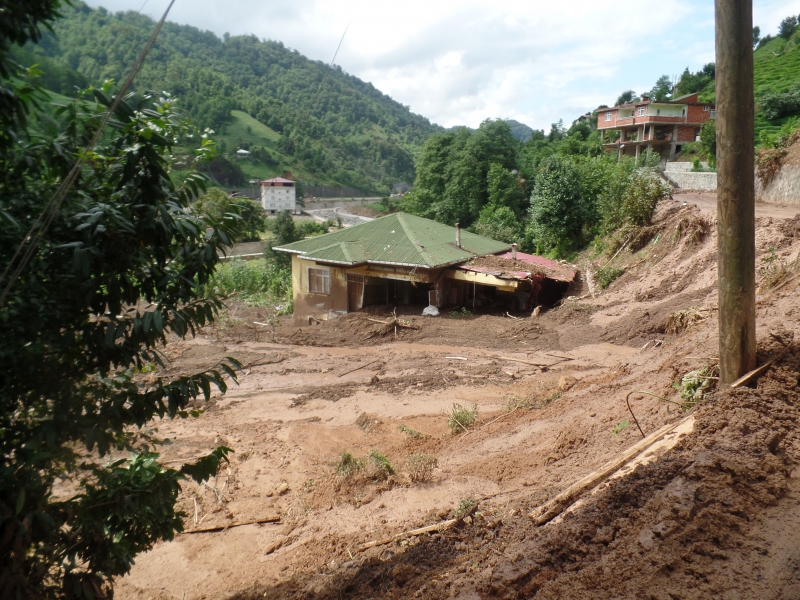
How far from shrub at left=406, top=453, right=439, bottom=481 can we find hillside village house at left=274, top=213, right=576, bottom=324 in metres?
12.8

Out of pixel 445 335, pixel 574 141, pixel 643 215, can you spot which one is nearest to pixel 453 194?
pixel 574 141

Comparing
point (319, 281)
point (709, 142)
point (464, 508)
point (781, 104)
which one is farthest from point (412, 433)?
point (781, 104)

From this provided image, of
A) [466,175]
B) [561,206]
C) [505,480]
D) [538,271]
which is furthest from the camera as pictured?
[466,175]

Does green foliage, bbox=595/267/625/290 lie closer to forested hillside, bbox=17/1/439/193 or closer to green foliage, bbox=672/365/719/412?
green foliage, bbox=672/365/719/412

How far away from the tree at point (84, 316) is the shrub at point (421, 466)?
3.73 meters

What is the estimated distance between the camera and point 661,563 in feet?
11.3

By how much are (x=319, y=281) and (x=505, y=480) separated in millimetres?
17617

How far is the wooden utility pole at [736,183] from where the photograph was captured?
4605 millimetres

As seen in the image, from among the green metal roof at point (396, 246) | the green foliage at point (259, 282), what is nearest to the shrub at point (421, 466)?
the green metal roof at point (396, 246)

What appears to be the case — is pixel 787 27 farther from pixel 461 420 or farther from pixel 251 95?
pixel 461 420

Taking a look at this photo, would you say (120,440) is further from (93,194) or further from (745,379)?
(745,379)

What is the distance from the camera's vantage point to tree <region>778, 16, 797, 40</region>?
59062 mm

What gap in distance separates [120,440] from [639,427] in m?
4.82

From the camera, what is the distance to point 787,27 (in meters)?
59.4
